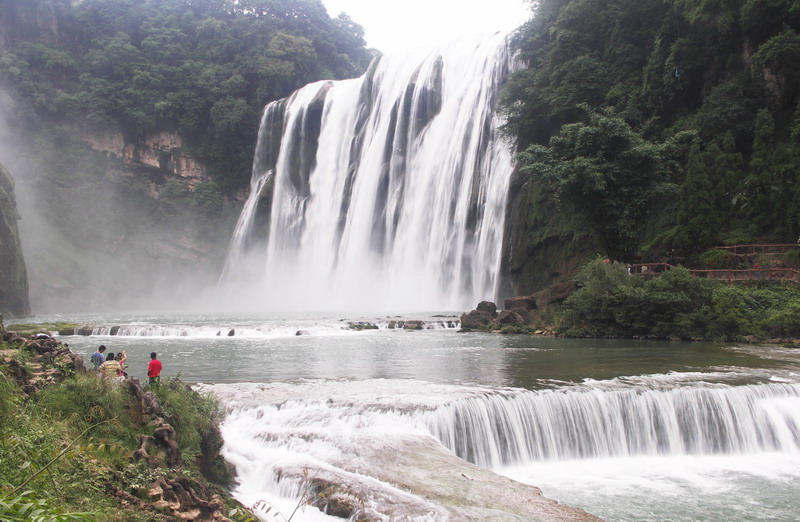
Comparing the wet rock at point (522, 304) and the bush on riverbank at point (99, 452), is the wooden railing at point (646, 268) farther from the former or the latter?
the bush on riverbank at point (99, 452)

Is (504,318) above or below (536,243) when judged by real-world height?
below

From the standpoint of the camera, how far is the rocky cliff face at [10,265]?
130 feet

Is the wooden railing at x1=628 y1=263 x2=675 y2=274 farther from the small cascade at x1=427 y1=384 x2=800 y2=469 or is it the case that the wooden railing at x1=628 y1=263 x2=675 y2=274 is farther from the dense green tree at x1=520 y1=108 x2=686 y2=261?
the small cascade at x1=427 y1=384 x2=800 y2=469

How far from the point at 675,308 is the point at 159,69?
60.1 meters

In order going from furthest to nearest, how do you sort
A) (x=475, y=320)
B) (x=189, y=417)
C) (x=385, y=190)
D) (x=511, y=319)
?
(x=385, y=190) → (x=475, y=320) → (x=511, y=319) → (x=189, y=417)

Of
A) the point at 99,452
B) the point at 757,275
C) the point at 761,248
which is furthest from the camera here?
the point at 761,248

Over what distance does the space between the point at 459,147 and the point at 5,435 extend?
36.9 m

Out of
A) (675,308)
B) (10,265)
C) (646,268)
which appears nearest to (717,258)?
(646,268)

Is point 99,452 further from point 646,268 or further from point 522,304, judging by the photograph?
point 522,304

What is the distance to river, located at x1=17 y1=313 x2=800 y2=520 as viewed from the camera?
8.61 m

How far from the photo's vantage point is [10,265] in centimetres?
4006

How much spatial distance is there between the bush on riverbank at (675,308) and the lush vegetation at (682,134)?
3823 mm

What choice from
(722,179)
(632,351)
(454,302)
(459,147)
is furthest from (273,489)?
(459,147)

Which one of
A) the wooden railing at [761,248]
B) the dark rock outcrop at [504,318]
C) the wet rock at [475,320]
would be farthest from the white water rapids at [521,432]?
the wet rock at [475,320]
